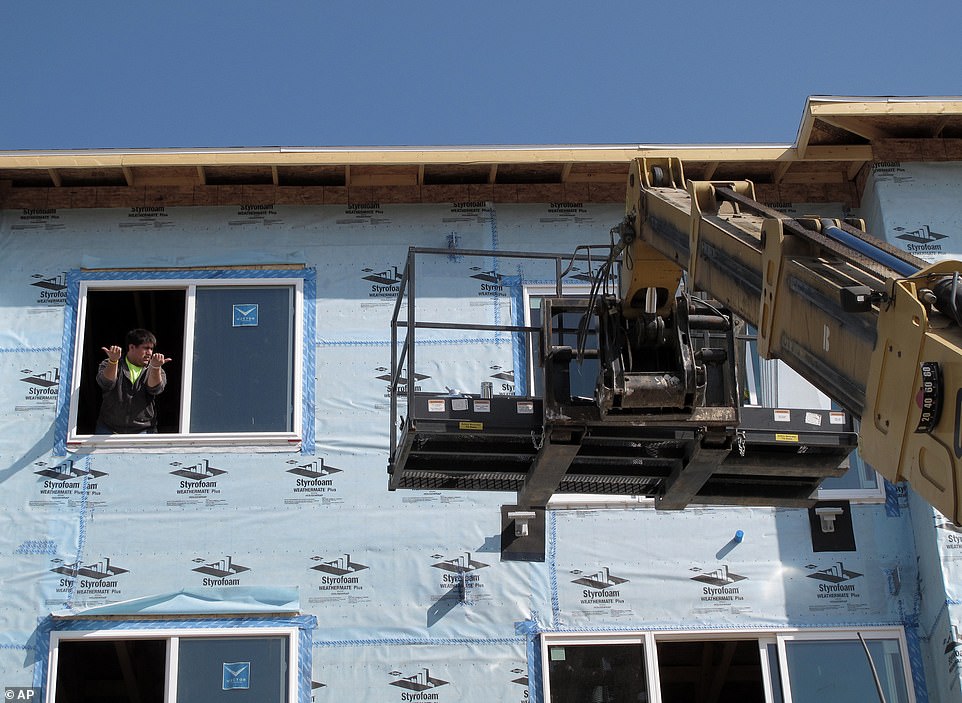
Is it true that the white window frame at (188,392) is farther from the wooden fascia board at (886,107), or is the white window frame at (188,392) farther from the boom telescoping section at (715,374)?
the wooden fascia board at (886,107)

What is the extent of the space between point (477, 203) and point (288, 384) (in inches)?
115

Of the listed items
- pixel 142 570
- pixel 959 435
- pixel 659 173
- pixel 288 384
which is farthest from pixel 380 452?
pixel 959 435

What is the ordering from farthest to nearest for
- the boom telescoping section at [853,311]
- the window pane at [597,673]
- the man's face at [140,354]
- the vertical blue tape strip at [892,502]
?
the man's face at [140,354]
the vertical blue tape strip at [892,502]
the window pane at [597,673]
the boom telescoping section at [853,311]

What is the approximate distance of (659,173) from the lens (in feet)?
29.4

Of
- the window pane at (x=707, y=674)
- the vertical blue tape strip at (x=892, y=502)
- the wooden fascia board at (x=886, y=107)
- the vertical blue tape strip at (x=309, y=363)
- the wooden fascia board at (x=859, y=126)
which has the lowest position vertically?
the window pane at (x=707, y=674)

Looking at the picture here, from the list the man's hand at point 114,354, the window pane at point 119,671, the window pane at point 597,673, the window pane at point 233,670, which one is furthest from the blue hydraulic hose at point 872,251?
the window pane at point 119,671

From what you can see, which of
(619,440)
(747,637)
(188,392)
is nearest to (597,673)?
(747,637)

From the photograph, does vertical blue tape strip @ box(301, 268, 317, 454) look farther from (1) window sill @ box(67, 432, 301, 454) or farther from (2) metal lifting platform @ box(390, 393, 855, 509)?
(2) metal lifting platform @ box(390, 393, 855, 509)

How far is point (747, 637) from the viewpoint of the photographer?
1220 centimetres

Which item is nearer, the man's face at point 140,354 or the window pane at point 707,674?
the man's face at point 140,354

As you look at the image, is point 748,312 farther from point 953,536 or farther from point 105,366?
point 105,366

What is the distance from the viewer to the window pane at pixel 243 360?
13.0m

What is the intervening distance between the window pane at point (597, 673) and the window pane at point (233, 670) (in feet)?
8.36

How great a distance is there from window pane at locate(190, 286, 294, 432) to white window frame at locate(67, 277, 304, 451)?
2.6 inches
